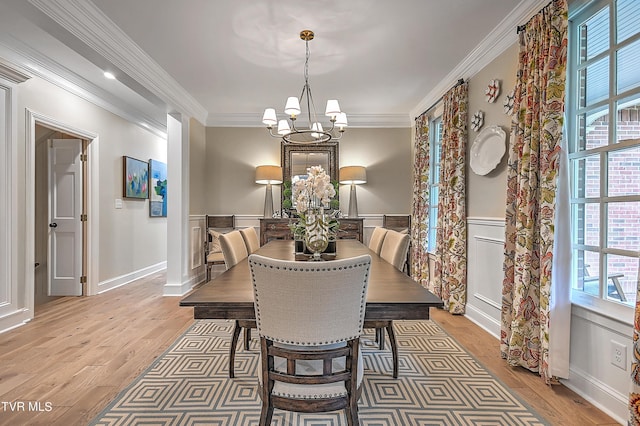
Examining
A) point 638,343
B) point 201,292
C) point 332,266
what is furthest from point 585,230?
point 201,292

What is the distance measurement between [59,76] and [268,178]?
266cm

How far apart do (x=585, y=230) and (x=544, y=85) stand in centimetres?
94

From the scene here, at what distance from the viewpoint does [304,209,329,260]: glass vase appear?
7.58 ft

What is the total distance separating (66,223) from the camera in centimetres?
430

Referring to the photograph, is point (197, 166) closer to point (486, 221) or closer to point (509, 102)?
point (486, 221)

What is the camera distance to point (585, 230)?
2076mm

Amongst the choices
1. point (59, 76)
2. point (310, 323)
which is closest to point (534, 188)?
point (310, 323)

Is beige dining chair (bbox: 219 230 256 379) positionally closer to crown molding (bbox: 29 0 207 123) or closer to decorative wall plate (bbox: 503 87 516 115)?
crown molding (bbox: 29 0 207 123)

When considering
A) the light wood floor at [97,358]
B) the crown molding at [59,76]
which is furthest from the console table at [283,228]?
the crown molding at [59,76]

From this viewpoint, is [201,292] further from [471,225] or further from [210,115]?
[210,115]

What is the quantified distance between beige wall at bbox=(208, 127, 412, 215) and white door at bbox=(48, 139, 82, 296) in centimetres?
167

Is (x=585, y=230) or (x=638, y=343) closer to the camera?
(x=638, y=343)

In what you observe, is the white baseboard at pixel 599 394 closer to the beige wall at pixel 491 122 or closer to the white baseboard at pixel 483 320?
the white baseboard at pixel 483 320

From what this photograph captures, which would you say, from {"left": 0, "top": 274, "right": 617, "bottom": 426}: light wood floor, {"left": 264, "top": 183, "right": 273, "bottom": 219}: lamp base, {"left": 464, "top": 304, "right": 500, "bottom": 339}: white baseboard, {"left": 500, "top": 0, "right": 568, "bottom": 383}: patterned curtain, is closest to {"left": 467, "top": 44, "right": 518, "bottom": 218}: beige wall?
{"left": 500, "top": 0, "right": 568, "bottom": 383}: patterned curtain
